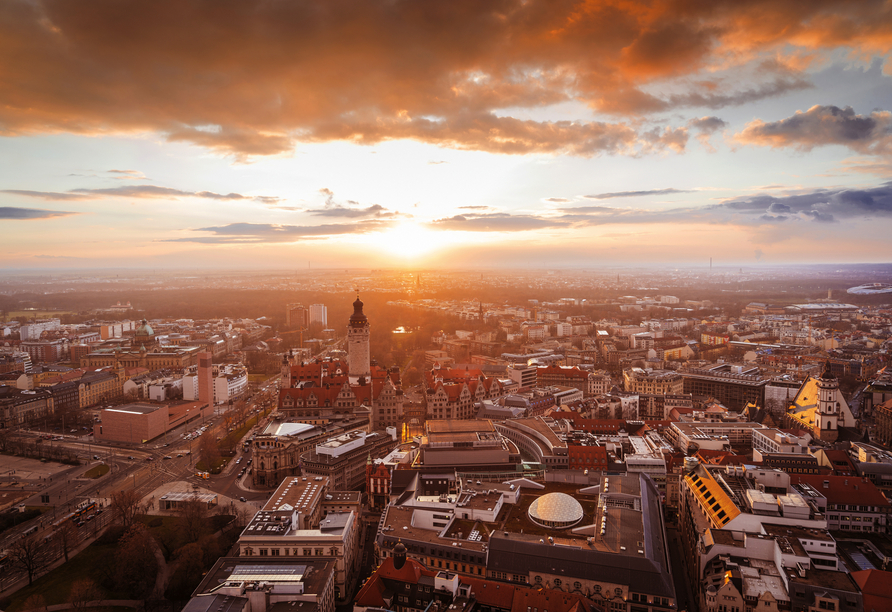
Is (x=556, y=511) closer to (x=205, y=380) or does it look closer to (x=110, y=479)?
(x=110, y=479)

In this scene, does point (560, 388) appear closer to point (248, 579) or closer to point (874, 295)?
point (248, 579)

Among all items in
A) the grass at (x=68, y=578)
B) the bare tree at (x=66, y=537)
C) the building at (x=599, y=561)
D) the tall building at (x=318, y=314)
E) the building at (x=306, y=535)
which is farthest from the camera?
the tall building at (x=318, y=314)

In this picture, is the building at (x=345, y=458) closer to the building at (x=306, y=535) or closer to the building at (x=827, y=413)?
the building at (x=306, y=535)

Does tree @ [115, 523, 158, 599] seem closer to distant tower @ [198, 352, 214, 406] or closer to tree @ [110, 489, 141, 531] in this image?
tree @ [110, 489, 141, 531]

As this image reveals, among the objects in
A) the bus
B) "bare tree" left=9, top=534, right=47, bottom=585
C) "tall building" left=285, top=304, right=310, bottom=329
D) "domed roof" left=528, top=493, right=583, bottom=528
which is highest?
"tall building" left=285, top=304, right=310, bottom=329

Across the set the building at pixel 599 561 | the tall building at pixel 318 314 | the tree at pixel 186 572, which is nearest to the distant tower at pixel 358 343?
the tree at pixel 186 572

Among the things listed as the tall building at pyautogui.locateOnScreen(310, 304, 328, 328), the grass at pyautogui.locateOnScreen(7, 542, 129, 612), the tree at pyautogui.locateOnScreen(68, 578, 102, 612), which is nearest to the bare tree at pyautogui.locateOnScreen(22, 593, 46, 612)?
the grass at pyautogui.locateOnScreen(7, 542, 129, 612)

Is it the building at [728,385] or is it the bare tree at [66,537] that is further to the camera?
the building at [728,385]

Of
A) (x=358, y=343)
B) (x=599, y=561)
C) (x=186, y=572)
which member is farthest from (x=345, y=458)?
(x=358, y=343)
